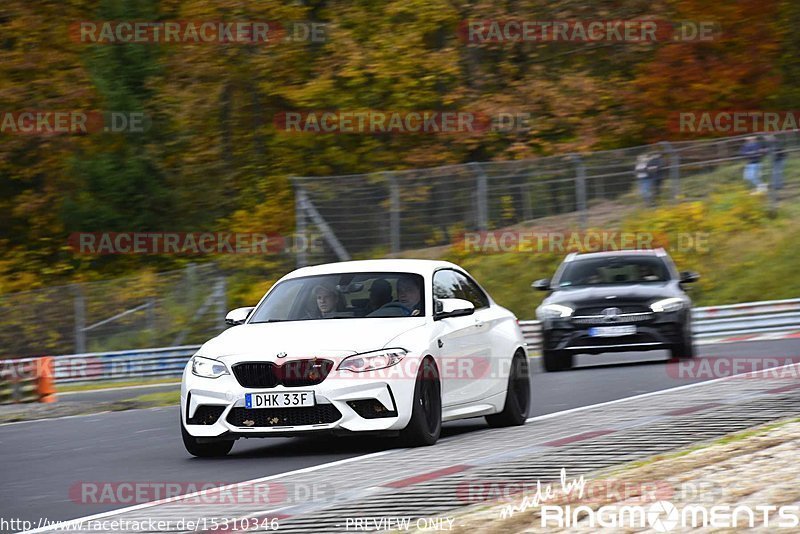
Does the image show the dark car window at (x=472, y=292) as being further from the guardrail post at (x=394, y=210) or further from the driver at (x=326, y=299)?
the guardrail post at (x=394, y=210)

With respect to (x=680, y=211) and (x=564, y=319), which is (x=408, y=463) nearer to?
(x=564, y=319)

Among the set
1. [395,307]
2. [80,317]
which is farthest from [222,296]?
[395,307]

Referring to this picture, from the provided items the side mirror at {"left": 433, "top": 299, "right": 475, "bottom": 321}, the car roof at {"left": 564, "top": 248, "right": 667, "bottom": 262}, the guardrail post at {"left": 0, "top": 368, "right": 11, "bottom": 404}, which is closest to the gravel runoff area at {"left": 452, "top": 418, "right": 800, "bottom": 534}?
the side mirror at {"left": 433, "top": 299, "right": 475, "bottom": 321}

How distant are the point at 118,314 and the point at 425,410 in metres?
22.4

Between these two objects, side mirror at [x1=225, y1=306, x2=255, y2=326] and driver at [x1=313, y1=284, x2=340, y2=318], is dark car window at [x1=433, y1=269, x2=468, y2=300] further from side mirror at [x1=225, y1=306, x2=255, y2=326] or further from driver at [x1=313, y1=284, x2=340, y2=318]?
side mirror at [x1=225, y1=306, x2=255, y2=326]

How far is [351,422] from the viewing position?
11562mm

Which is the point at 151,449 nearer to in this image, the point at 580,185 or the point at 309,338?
the point at 309,338

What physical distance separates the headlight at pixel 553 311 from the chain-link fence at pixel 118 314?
13126mm

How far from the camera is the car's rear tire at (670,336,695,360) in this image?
2081 centimetres

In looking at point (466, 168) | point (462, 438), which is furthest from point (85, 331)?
point (462, 438)

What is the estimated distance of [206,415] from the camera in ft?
39.0

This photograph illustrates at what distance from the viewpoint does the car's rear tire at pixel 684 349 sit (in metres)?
20.8

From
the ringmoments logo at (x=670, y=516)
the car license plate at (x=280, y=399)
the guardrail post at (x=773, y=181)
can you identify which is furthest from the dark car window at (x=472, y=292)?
the guardrail post at (x=773, y=181)

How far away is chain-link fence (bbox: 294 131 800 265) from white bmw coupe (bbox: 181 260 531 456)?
2032cm
